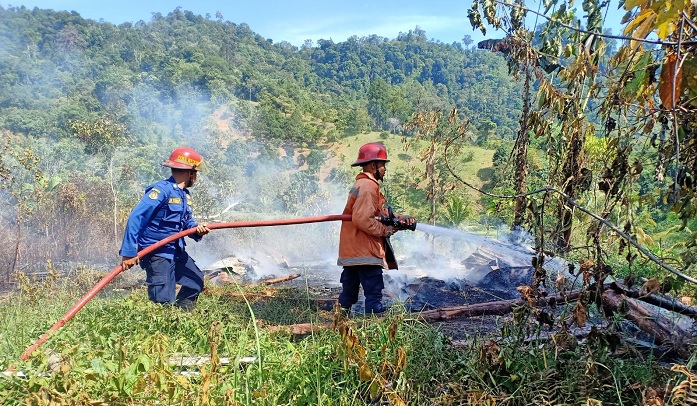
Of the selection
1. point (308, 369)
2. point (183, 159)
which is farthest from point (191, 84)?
point (308, 369)

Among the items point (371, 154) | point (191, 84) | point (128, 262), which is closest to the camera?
point (128, 262)

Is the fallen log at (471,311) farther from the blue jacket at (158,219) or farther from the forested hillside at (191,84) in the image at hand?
the forested hillside at (191,84)

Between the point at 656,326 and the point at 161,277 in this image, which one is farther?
the point at 161,277

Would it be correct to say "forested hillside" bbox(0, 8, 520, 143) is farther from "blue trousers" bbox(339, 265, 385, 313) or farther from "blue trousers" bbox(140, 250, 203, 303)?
"blue trousers" bbox(140, 250, 203, 303)

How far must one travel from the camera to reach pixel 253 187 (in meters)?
29.9

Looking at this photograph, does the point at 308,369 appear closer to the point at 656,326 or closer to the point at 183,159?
the point at 656,326

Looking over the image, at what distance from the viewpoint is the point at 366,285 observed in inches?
171

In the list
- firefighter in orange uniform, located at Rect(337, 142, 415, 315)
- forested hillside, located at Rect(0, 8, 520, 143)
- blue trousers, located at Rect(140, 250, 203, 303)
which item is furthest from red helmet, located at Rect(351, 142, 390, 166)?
forested hillside, located at Rect(0, 8, 520, 143)

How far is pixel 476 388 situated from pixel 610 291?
69.9 inches

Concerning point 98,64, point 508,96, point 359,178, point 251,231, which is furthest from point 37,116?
point 508,96

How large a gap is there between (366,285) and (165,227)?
1.87 metres

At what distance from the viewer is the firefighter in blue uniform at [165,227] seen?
4176mm

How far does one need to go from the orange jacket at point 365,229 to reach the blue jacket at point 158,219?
1.42 m

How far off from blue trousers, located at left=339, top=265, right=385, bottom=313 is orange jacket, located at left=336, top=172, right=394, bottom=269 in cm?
13
